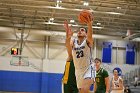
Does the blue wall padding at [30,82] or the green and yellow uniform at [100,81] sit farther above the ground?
the green and yellow uniform at [100,81]

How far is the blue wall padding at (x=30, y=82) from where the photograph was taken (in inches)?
920

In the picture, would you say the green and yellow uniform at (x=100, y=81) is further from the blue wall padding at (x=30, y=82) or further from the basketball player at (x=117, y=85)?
the blue wall padding at (x=30, y=82)

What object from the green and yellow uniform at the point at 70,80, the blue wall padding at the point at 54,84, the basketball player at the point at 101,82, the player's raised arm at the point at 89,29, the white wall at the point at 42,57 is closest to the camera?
the player's raised arm at the point at 89,29

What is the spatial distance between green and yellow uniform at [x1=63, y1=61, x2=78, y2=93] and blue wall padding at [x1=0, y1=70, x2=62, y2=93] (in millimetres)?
18101

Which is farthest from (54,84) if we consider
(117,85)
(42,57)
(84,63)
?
(84,63)

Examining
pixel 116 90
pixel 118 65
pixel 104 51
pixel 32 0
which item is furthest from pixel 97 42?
pixel 116 90

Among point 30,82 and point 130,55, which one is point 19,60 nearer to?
point 30,82

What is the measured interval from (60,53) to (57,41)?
1031 millimetres

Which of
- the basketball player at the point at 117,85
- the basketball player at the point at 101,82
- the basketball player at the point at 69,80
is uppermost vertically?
the basketball player at the point at 69,80

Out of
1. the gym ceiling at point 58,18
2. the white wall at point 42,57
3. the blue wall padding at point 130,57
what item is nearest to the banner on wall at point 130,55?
the blue wall padding at point 130,57

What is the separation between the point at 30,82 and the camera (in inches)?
934

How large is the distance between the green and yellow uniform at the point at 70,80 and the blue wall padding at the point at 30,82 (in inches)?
713

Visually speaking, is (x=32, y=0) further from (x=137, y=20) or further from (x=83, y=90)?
(x=83, y=90)

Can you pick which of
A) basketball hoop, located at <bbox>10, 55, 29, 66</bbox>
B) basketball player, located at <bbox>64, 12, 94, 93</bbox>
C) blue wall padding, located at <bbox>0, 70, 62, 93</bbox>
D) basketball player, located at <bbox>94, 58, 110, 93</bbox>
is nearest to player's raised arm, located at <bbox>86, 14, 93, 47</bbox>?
basketball player, located at <bbox>64, 12, 94, 93</bbox>
